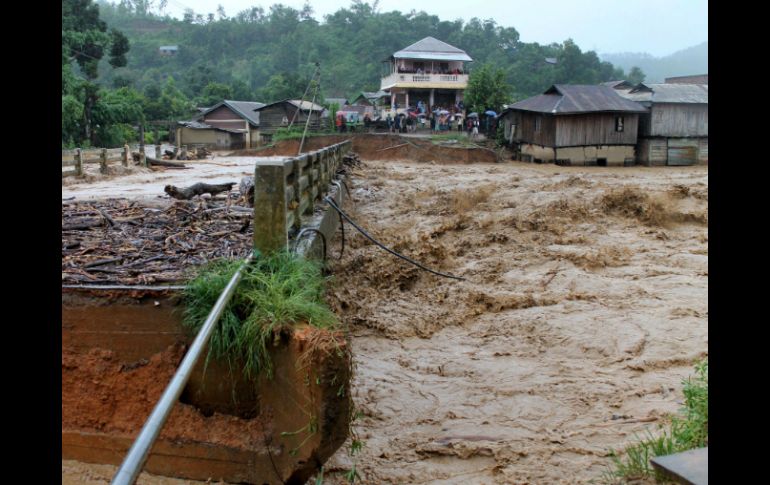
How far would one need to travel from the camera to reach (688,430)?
452 centimetres

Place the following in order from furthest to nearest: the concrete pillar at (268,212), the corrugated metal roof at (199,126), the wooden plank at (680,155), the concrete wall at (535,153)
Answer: the corrugated metal roof at (199,126)
the wooden plank at (680,155)
the concrete wall at (535,153)
the concrete pillar at (268,212)

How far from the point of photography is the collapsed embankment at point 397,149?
3266cm

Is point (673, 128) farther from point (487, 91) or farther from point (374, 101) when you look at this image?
point (374, 101)

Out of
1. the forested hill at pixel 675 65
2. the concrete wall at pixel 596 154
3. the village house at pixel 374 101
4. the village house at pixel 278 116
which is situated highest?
the forested hill at pixel 675 65

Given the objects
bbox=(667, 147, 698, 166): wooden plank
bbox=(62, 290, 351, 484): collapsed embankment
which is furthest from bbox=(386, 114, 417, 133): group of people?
bbox=(62, 290, 351, 484): collapsed embankment

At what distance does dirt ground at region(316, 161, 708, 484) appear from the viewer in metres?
5.44

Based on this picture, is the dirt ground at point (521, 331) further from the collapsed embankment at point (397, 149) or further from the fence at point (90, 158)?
the collapsed embankment at point (397, 149)

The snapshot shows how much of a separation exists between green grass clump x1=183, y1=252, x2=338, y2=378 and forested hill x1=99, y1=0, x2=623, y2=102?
49.5 metres

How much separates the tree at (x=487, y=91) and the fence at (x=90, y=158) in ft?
73.7

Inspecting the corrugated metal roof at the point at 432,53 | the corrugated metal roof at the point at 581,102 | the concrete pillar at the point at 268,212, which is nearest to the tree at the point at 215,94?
the corrugated metal roof at the point at 432,53

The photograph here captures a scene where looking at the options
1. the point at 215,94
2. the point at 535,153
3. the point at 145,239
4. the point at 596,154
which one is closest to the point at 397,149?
the point at 535,153

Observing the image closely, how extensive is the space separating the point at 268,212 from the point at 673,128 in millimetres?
30611
